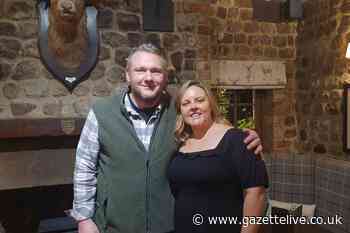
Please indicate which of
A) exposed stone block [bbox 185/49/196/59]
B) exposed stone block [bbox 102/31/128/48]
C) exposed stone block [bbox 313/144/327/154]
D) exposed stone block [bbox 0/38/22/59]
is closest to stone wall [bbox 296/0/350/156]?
exposed stone block [bbox 313/144/327/154]

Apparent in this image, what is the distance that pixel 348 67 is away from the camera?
3664mm

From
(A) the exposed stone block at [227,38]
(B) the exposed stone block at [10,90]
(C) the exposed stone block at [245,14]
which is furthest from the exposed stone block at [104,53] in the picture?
(C) the exposed stone block at [245,14]

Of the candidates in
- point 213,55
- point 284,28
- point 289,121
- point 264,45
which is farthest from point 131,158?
point 284,28

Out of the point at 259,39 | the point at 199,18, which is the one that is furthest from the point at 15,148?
the point at 259,39

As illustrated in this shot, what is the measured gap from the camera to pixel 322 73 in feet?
13.6

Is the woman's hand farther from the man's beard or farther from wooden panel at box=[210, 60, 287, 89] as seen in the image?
wooden panel at box=[210, 60, 287, 89]

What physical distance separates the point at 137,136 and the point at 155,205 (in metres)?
0.31

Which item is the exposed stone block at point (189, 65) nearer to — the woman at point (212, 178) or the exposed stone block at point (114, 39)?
the exposed stone block at point (114, 39)

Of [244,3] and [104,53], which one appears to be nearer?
[104,53]

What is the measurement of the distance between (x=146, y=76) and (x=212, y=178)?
505 mm

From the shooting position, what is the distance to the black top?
4.52 ft

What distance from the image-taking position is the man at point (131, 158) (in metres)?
1.49

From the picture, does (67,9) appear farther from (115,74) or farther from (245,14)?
(245,14)

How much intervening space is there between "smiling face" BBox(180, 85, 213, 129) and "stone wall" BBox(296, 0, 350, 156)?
2.75 metres
